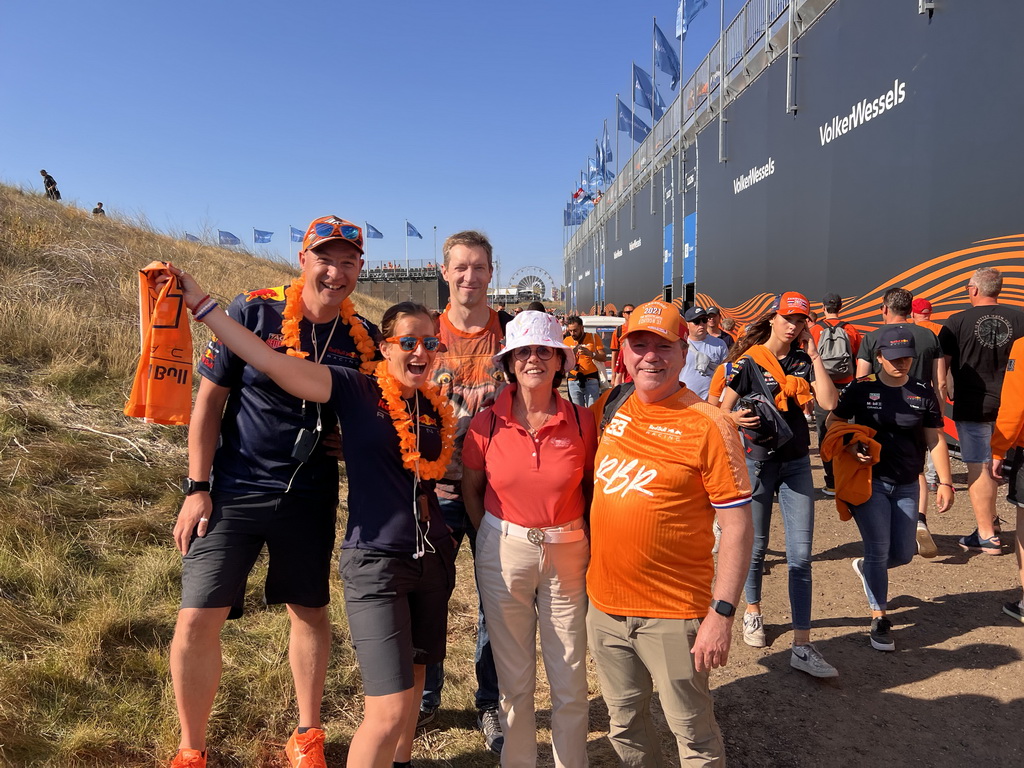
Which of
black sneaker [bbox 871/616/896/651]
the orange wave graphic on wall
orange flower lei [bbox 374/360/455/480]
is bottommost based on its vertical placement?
black sneaker [bbox 871/616/896/651]

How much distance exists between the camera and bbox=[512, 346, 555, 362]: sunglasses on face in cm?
227

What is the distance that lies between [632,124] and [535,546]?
2993 cm

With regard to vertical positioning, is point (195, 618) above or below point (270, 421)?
below

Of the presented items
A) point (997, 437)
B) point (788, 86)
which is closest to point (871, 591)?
point (997, 437)

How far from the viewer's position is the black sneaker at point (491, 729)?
2891mm

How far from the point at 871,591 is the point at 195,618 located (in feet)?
12.6

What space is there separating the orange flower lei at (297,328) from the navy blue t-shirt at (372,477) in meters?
0.37

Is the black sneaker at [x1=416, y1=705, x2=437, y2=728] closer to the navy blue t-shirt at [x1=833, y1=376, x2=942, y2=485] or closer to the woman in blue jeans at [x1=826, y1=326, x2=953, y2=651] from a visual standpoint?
the woman in blue jeans at [x1=826, y1=326, x2=953, y2=651]

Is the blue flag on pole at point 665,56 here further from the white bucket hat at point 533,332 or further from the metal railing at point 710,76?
the white bucket hat at point 533,332

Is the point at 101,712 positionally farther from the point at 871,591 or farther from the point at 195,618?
the point at 871,591

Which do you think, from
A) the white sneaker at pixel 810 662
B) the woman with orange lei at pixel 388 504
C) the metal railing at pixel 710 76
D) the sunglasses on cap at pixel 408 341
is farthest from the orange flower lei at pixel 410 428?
the metal railing at pixel 710 76

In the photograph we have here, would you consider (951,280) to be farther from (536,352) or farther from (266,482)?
(266,482)

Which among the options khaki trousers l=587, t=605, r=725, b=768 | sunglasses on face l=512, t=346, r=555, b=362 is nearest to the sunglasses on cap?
sunglasses on face l=512, t=346, r=555, b=362

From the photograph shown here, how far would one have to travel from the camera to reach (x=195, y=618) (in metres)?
2.23
